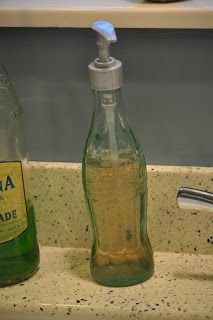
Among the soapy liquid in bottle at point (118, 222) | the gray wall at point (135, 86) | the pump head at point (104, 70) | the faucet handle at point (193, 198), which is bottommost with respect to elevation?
the soapy liquid in bottle at point (118, 222)

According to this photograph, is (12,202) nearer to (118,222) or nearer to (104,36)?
(118,222)

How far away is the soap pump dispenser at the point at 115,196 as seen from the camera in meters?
0.77

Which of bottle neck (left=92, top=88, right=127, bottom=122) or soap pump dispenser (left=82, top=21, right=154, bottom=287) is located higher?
bottle neck (left=92, top=88, right=127, bottom=122)

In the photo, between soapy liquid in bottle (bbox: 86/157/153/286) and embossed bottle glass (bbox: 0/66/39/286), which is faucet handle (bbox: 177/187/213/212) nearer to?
soapy liquid in bottle (bbox: 86/157/153/286)

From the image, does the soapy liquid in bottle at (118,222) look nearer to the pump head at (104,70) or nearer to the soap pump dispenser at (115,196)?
the soap pump dispenser at (115,196)

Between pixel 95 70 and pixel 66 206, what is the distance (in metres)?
0.22

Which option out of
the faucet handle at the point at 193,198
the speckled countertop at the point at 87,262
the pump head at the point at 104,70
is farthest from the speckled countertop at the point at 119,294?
the pump head at the point at 104,70

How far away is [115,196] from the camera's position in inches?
30.9

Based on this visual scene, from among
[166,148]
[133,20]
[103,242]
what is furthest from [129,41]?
[103,242]

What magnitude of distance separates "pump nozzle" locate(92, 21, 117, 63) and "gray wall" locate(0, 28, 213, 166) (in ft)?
0.31

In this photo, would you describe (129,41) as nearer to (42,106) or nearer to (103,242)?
(42,106)

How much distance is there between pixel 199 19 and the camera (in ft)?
2.44

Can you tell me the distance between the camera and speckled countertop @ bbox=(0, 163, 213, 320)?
77 cm

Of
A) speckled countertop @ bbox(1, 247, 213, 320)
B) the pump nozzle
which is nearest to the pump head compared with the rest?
the pump nozzle
